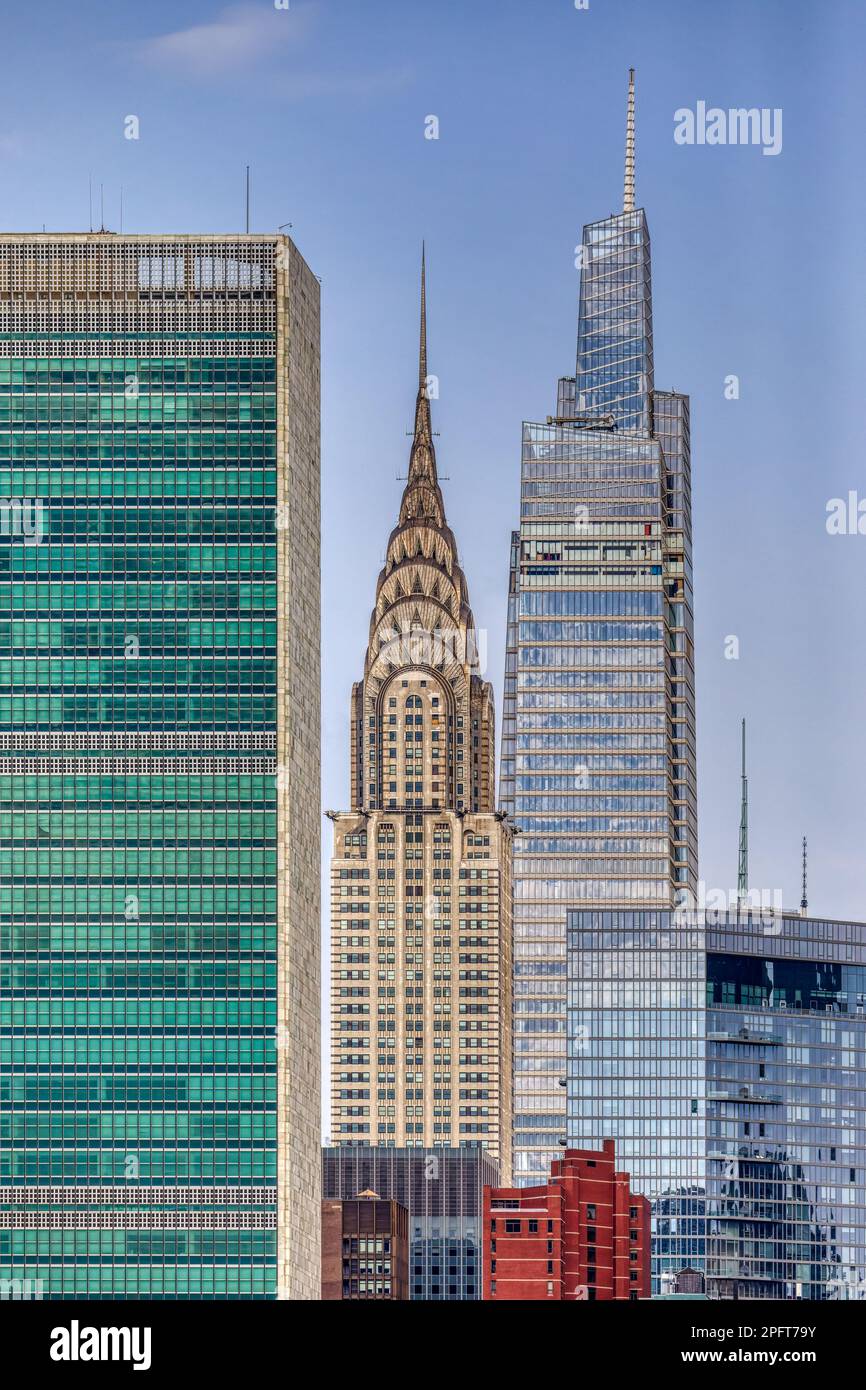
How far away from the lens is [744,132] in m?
174
